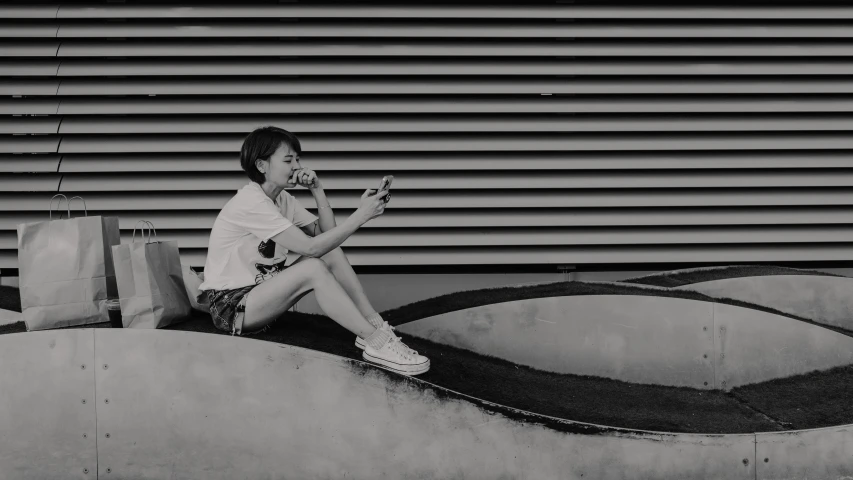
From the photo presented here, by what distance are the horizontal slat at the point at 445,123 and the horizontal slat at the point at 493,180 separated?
346 millimetres

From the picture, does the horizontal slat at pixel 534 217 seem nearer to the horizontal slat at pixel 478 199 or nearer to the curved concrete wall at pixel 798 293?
the horizontal slat at pixel 478 199

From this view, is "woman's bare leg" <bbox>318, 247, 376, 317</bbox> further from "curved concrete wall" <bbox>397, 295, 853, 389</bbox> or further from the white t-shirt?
"curved concrete wall" <bbox>397, 295, 853, 389</bbox>

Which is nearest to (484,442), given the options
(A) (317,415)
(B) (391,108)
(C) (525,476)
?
(C) (525,476)

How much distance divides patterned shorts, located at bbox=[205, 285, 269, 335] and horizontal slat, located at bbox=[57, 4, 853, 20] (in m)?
2.66

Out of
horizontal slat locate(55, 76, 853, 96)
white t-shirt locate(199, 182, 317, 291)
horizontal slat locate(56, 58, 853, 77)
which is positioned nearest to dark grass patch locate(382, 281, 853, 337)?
white t-shirt locate(199, 182, 317, 291)

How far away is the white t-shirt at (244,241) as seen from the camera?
3.80 meters

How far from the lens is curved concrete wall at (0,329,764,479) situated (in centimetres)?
353

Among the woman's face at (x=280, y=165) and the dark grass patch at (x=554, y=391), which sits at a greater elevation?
the woman's face at (x=280, y=165)

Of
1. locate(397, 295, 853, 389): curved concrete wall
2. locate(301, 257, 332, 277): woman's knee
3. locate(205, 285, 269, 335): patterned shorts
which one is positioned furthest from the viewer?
locate(397, 295, 853, 389): curved concrete wall

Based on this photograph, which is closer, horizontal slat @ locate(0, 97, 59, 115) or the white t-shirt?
the white t-shirt

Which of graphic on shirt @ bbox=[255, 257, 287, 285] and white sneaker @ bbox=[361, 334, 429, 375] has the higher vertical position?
graphic on shirt @ bbox=[255, 257, 287, 285]

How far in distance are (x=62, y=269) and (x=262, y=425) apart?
1.24 metres

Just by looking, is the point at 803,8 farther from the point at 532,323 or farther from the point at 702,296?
the point at 532,323

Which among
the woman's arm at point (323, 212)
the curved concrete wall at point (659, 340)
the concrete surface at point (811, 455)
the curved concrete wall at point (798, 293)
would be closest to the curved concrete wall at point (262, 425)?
the concrete surface at point (811, 455)
